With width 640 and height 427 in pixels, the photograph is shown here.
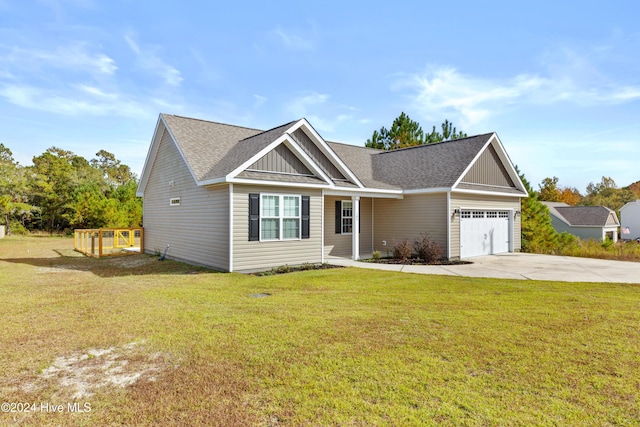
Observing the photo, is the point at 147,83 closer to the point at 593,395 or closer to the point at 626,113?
the point at 593,395

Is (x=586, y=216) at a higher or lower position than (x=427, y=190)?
lower

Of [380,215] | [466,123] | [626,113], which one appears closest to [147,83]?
[380,215]

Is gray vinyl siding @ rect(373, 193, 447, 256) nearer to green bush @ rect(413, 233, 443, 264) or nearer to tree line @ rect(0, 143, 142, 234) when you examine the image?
green bush @ rect(413, 233, 443, 264)

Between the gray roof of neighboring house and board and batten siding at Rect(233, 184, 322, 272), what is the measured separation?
1.05 m

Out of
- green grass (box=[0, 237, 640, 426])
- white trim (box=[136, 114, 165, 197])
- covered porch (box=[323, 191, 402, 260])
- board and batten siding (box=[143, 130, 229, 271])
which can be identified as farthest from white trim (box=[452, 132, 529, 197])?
white trim (box=[136, 114, 165, 197])

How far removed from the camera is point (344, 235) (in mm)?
16109

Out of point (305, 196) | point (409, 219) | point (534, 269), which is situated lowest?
point (534, 269)

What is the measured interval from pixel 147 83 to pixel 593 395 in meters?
18.7

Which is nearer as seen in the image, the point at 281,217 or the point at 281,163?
the point at 281,217

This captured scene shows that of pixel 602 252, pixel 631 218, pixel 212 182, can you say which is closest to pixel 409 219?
pixel 212 182

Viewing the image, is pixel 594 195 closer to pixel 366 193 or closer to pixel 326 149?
pixel 366 193

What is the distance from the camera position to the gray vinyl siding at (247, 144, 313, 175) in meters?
11.5

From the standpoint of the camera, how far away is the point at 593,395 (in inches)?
130

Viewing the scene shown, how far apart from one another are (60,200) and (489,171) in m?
34.8
